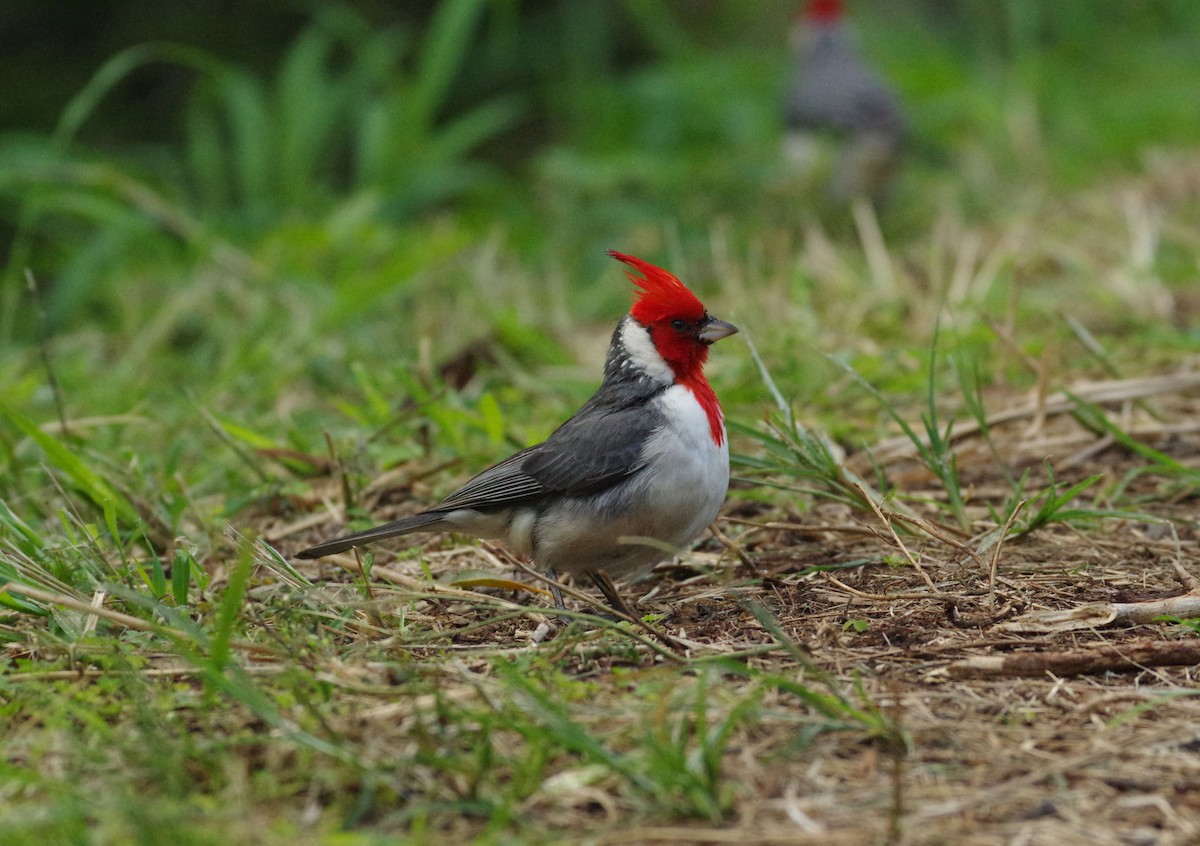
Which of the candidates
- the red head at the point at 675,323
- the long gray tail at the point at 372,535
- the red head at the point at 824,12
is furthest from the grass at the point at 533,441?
the red head at the point at 824,12

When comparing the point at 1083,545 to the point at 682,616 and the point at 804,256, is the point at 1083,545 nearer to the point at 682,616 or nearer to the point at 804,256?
the point at 682,616

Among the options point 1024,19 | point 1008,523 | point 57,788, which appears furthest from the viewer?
point 1024,19

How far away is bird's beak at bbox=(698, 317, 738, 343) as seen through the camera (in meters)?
3.58

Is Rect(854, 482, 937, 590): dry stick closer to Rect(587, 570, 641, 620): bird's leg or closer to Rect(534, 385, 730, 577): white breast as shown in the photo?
Rect(534, 385, 730, 577): white breast

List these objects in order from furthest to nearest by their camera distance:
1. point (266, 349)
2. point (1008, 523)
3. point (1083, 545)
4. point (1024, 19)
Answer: point (1024, 19) < point (266, 349) < point (1083, 545) < point (1008, 523)

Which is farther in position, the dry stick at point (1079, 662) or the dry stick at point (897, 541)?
the dry stick at point (897, 541)

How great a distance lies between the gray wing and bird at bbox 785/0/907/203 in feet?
14.9

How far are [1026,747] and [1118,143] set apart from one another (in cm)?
709

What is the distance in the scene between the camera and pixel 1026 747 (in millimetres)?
2432

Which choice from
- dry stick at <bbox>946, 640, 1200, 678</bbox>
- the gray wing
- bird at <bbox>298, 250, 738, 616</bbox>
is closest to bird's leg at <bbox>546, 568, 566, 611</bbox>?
bird at <bbox>298, 250, 738, 616</bbox>

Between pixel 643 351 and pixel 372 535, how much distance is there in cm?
86

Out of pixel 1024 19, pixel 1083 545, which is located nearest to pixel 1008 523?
pixel 1083 545

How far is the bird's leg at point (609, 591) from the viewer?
3291mm

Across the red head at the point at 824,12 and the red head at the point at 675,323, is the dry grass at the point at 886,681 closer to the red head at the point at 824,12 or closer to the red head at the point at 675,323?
the red head at the point at 675,323
